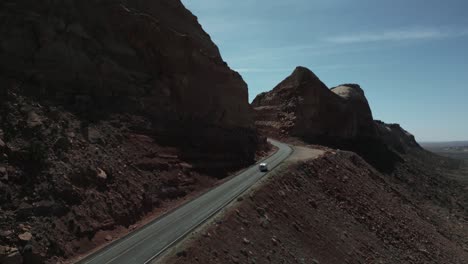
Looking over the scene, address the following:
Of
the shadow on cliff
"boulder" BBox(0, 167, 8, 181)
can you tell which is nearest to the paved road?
"boulder" BBox(0, 167, 8, 181)

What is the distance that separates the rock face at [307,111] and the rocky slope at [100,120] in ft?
90.3

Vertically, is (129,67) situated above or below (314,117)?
above

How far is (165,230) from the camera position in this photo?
67.1 ft

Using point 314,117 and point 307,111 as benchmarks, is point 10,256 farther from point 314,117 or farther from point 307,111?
point 314,117

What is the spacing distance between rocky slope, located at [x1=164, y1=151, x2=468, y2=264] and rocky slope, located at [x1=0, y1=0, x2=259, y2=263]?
517 cm

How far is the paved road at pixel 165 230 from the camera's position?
17125mm

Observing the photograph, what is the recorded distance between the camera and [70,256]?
17.0 meters

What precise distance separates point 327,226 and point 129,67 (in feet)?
61.4

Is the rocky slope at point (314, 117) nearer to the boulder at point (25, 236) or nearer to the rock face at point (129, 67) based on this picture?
the rock face at point (129, 67)

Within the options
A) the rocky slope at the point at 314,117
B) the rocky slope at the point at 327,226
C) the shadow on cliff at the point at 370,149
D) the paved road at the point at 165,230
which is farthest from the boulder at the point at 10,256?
the shadow on cliff at the point at 370,149

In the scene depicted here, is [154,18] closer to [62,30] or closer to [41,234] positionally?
[62,30]

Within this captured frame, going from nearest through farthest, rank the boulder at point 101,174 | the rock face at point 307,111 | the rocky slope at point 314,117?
the boulder at point 101,174 < the rocky slope at point 314,117 < the rock face at point 307,111

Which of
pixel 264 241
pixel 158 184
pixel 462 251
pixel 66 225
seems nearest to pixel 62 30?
pixel 158 184

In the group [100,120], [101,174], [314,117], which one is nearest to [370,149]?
[314,117]
